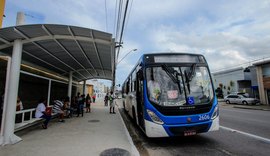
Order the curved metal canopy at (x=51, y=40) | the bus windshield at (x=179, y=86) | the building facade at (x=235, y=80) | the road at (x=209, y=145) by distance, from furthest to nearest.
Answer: the building facade at (x=235, y=80)
the curved metal canopy at (x=51, y=40)
the bus windshield at (x=179, y=86)
the road at (x=209, y=145)

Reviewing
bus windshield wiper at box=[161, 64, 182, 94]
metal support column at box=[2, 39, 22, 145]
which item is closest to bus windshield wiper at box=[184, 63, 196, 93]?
bus windshield wiper at box=[161, 64, 182, 94]

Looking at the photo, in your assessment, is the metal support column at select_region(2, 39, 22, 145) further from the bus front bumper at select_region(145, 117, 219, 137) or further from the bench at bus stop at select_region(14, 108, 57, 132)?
the bus front bumper at select_region(145, 117, 219, 137)

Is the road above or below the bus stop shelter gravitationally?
below

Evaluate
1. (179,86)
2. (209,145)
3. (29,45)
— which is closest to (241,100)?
(209,145)

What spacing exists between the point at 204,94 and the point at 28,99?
8763 mm

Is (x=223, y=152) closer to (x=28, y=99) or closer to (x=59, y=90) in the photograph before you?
(x=28, y=99)

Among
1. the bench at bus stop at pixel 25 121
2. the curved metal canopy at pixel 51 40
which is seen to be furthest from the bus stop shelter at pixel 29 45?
the bench at bus stop at pixel 25 121

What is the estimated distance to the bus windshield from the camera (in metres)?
5.19

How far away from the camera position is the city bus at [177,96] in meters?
4.96

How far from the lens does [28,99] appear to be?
8586mm

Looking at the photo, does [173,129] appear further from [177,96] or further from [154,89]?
[154,89]

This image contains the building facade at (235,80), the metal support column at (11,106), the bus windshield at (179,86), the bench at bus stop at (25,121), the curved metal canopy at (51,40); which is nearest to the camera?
the bus windshield at (179,86)

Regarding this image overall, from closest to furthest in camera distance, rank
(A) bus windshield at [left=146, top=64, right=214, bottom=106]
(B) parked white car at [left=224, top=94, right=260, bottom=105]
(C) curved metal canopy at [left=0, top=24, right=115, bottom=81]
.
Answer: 1. (A) bus windshield at [left=146, top=64, right=214, bottom=106]
2. (C) curved metal canopy at [left=0, top=24, right=115, bottom=81]
3. (B) parked white car at [left=224, top=94, right=260, bottom=105]

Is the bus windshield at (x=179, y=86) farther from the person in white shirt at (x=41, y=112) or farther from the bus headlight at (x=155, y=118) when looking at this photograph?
the person in white shirt at (x=41, y=112)
